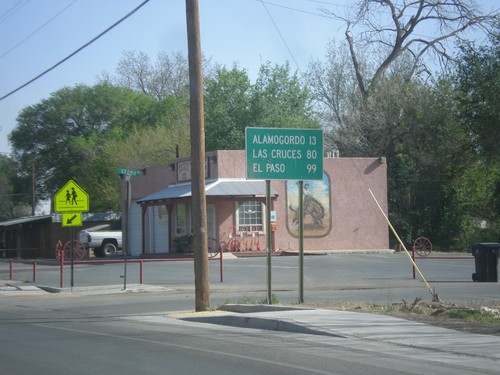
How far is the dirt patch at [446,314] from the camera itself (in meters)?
12.8

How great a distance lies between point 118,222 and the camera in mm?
52469

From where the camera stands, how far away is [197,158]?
16141mm

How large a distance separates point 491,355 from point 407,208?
121 feet

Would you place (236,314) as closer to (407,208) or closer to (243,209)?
(243,209)

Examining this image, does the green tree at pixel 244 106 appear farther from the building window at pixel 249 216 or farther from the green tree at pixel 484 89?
the green tree at pixel 484 89

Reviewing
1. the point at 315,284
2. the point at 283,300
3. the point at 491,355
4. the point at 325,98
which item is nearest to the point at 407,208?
the point at 325,98

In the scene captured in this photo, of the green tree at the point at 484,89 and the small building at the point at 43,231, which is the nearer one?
the green tree at the point at 484,89

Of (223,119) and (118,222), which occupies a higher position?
(223,119)

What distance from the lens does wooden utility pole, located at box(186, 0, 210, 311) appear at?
53.0 ft

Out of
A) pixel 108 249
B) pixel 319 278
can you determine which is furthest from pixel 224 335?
pixel 108 249

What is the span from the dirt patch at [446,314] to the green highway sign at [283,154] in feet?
9.67

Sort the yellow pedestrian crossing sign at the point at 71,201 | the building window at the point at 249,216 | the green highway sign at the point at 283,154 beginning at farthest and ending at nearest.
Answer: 1. the building window at the point at 249,216
2. the yellow pedestrian crossing sign at the point at 71,201
3. the green highway sign at the point at 283,154

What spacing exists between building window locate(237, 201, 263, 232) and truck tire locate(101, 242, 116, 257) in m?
10.9

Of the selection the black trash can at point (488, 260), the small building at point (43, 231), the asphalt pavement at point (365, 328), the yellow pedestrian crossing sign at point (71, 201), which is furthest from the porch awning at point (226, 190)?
the asphalt pavement at point (365, 328)
